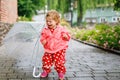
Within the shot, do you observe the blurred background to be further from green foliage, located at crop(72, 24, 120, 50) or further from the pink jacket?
the pink jacket

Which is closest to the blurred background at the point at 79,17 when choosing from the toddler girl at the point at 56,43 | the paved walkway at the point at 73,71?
the paved walkway at the point at 73,71

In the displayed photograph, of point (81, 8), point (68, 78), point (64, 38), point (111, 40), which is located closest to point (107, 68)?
point (68, 78)

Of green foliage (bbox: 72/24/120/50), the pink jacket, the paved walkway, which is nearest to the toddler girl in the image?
the pink jacket

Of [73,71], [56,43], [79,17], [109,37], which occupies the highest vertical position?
[79,17]

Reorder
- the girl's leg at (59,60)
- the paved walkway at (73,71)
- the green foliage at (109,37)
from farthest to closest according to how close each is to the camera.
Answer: the green foliage at (109,37), the paved walkway at (73,71), the girl's leg at (59,60)

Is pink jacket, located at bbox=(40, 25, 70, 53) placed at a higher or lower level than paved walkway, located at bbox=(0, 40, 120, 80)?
higher

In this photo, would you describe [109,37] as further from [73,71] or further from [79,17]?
[79,17]

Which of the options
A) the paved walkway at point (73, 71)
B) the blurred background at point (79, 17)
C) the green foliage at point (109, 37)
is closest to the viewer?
the paved walkway at point (73, 71)

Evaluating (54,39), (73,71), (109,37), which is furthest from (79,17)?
(54,39)

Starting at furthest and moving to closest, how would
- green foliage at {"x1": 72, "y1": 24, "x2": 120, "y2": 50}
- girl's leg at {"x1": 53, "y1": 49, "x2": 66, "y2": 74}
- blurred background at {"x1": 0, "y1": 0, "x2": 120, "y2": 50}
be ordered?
blurred background at {"x1": 0, "y1": 0, "x2": 120, "y2": 50} → green foliage at {"x1": 72, "y1": 24, "x2": 120, "y2": 50} → girl's leg at {"x1": 53, "y1": 49, "x2": 66, "y2": 74}

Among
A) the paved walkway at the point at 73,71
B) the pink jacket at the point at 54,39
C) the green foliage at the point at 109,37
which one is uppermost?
the pink jacket at the point at 54,39

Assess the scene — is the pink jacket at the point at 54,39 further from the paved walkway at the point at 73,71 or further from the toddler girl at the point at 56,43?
the paved walkway at the point at 73,71

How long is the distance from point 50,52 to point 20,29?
1941 mm

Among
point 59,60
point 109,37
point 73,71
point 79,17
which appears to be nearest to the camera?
point 59,60
